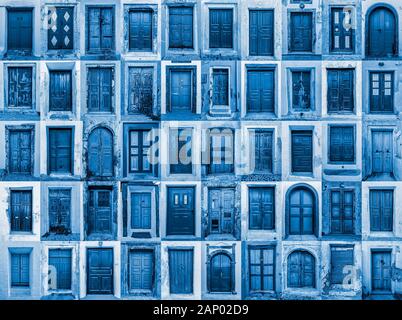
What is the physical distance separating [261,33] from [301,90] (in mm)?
1165

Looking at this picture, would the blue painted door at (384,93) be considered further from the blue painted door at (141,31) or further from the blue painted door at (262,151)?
the blue painted door at (141,31)

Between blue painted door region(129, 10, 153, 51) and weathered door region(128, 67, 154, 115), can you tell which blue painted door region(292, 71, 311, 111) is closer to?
weathered door region(128, 67, 154, 115)

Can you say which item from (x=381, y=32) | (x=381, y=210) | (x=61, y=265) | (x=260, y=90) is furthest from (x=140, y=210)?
(x=381, y=32)

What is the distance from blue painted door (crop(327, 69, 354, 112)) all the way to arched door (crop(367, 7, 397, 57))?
536mm

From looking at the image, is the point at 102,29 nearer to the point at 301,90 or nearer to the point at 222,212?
the point at 301,90

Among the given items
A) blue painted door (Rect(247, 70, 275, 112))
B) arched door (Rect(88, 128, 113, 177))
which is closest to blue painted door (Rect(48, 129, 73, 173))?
arched door (Rect(88, 128, 113, 177))

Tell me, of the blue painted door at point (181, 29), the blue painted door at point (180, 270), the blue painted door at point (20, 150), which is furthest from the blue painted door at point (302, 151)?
the blue painted door at point (20, 150)

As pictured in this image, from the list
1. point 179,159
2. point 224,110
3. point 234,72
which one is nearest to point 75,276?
point 179,159

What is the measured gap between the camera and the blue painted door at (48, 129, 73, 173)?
753cm

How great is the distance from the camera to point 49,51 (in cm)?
754

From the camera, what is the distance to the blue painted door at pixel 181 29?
24.6 ft

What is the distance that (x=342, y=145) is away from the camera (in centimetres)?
752

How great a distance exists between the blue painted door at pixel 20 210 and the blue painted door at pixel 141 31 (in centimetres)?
306
